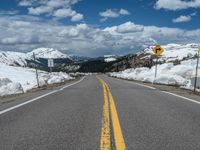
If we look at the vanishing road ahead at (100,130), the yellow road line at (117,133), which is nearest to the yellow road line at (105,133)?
the vanishing road ahead at (100,130)

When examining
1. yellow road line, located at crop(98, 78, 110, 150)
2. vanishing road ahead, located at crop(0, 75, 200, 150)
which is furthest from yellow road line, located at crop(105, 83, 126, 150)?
yellow road line, located at crop(98, 78, 110, 150)

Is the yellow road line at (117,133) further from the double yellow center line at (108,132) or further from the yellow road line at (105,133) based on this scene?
the yellow road line at (105,133)

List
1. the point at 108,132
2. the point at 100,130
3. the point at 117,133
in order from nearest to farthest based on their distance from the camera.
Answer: the point at 117,133, the point at 108,132, the point at 100,130

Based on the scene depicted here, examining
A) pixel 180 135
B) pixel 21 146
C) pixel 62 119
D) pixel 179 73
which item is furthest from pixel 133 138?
pixel 179 73

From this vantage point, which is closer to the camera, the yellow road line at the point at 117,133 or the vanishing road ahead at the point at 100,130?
the yellow road line at the point at 117,133

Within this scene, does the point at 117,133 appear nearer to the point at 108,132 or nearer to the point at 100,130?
the point at 108,132

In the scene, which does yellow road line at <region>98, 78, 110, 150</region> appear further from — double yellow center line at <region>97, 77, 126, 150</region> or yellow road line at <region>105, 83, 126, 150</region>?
yellow road line at <region>105, 83, 126, 150</region>

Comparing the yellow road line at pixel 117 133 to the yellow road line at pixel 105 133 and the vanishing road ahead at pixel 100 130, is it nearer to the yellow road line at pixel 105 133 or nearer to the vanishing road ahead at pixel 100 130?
the vanishing road ahead at pixel 100 130

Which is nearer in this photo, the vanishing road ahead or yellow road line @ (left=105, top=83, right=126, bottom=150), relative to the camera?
yellow road line @ (left=105, top=83, right=126, bottom=150)

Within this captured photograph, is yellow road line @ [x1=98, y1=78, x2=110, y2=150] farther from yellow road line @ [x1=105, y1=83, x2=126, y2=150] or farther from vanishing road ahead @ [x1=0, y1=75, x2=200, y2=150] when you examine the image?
yellow road line @ [x1=105, y1=83, x2=126, y2=150]

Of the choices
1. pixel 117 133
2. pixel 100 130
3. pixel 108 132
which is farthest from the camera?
pixel 100 130

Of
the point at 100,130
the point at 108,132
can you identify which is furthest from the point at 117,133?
the point at 100,130

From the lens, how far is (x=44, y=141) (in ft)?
18.8

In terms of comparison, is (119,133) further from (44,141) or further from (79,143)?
(44,141)
